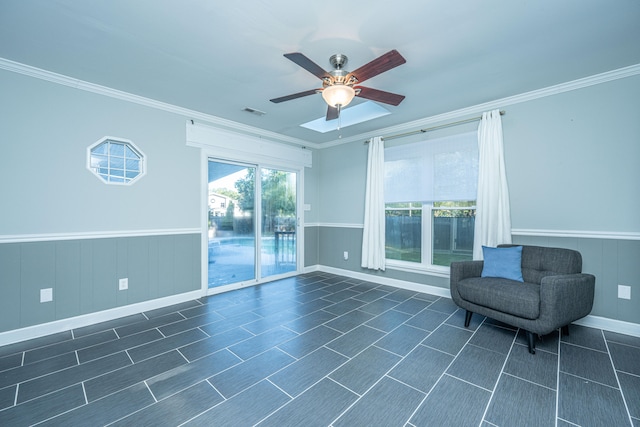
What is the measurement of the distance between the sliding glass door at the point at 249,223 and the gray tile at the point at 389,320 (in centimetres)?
226

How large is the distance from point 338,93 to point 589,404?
2.67 meters

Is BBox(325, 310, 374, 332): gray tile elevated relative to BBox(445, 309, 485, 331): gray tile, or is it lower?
lower

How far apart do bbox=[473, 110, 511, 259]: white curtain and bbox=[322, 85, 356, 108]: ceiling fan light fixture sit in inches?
83.1

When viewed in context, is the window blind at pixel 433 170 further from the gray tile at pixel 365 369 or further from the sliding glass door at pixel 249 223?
the gray tile at pixel 365 369

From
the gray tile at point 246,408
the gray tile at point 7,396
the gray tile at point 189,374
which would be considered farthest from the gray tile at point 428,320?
the gray tile at point 7,396

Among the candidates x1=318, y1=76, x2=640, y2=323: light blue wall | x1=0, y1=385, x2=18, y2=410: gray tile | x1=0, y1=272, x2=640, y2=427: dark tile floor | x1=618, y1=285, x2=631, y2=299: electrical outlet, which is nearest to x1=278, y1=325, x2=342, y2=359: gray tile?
x1=0, y1=272, x2=640, y2=427: dark tile floor

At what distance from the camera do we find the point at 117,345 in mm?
2475

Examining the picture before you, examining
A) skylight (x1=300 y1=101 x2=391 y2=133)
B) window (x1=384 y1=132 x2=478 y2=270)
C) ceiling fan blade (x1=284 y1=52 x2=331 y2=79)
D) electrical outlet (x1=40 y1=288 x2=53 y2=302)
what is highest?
skylight (x1=300 y1=101 x2=391 y2=133)

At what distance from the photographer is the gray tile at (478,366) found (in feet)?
6.44

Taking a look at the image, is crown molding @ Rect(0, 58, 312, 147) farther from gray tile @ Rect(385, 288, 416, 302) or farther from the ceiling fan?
gray tile @ Rect(385, 288, 416, 302)

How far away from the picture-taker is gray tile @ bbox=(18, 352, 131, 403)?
1846 mm

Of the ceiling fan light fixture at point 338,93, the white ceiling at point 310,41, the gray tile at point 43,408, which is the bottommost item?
the gray tile at point 43,408

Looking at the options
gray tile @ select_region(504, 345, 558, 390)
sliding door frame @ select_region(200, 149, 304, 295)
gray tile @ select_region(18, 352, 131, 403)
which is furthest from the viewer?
sliding door frame @ select_region(200, 149, 304, 295)

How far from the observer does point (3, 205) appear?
99.0 inches
